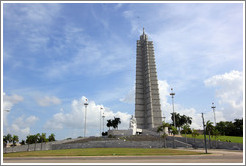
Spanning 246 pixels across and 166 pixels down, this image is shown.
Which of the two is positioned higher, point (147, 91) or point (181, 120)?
point (147, 91)

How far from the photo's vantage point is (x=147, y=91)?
91062 millimetres

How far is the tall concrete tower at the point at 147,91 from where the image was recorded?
8675 centimetres

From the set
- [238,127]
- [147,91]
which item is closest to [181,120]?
[147,91]

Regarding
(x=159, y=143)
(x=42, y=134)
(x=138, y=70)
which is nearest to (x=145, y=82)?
(x=138, y=70)

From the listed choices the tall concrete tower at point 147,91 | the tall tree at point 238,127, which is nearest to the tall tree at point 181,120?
the tall concrete tower at point 147,91

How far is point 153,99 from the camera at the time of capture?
89188mm

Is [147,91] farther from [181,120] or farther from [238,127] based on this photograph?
[238,127]

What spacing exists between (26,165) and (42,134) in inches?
1350

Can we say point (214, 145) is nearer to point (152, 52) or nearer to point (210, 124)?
point (210, 124)

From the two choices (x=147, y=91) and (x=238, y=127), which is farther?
(x=147, y=91)

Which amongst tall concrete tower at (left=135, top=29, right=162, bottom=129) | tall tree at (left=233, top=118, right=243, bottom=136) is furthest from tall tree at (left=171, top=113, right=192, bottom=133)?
tall tree at (left=233, top=118, right=243, bottom=136)

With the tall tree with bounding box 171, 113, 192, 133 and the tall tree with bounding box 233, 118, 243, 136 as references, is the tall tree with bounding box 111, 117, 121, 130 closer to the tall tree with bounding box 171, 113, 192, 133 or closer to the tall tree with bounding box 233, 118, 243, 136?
the tall tree with bounding box 171, 113, 192, 133

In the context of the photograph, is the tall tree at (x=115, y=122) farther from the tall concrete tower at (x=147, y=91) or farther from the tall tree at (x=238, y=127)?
the tall tree at (x=238, y=127)

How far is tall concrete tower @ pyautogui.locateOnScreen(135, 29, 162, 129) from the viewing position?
8675cm
